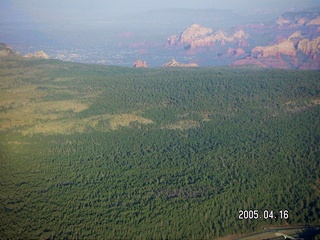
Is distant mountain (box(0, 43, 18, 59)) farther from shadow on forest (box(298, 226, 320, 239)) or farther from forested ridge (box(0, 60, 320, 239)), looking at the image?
shadow on forest (box(298, 226, 320, 239))

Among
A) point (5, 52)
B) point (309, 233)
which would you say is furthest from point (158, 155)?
point (5, 52)

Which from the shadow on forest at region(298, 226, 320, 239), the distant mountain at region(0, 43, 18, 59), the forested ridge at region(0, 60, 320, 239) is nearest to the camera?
the shadow on forest at region(298, 226, 320, 239)

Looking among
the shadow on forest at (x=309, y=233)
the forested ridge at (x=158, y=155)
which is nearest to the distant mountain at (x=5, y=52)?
the forested ridge at (x=158, y=155)

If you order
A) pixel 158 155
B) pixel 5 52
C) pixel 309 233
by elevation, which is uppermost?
pixel 5 52

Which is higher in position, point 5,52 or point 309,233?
point 5,52

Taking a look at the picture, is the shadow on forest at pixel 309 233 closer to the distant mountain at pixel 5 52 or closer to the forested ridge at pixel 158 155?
the forested ridge at pixel 158 155

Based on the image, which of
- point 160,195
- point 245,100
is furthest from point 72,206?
point 245,100

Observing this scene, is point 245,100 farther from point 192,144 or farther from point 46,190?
point 46,190

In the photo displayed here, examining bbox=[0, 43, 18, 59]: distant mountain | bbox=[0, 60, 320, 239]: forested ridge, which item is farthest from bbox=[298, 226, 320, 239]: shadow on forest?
bbox=[0, 43, 18, 59]: distant mountain

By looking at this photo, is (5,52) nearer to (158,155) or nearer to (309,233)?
(158,155)

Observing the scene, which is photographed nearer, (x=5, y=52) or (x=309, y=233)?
→ (x=309, y=233)
